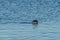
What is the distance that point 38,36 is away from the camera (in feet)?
39.8

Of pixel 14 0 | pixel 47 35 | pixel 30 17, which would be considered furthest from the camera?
pixel 14 0

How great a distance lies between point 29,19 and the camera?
19062mm

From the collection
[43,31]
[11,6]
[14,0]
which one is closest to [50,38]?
[43,31]

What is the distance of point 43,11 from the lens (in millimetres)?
22875

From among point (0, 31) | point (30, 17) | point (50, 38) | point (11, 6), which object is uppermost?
point (11, 6)

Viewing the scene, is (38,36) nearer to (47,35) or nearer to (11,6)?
(47,35)

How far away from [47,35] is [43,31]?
1069 millimetres

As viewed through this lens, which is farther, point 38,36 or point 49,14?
point 49,14

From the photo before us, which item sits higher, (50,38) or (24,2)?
(24,2)

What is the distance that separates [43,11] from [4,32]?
1021 cm

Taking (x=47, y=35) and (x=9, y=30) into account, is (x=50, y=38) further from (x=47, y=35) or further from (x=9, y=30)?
(x=9, y=30)

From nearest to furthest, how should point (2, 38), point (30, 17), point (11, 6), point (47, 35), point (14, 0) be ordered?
point (2, 38) < point (47, 35) < point (30, 17) < point (11, 6) < point (14, 0)

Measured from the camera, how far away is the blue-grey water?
12312 mm

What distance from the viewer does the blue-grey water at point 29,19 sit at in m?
12.3
